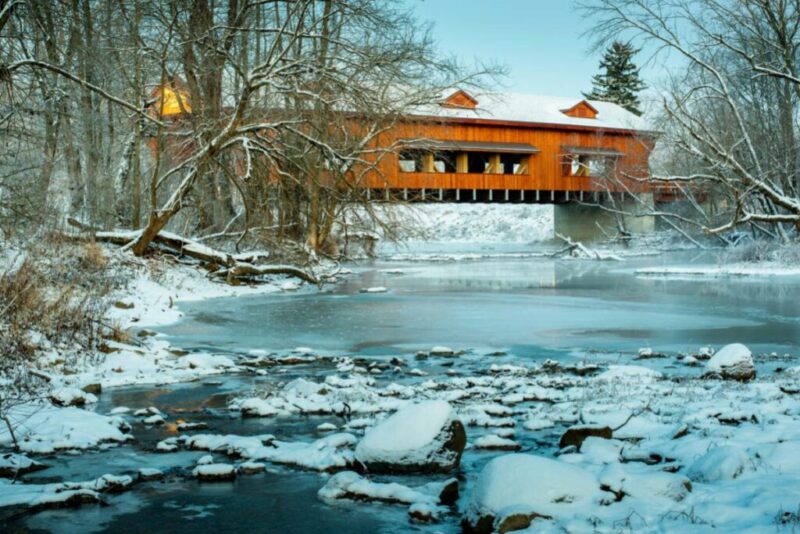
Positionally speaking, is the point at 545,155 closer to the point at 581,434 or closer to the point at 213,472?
the point at 581,434

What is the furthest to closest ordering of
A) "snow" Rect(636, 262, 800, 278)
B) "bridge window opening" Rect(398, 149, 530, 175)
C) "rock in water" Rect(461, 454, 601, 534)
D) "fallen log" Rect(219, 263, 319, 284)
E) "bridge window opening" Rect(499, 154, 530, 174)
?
"bridge window opening" Rect(499, 154, 530, 174)
"bridge window opening" Rect(398, 149, 530, 175)
"snow" Rect(636, 262, 800, 278)
"fallen log" Rect(219, 263, 319, 284)
"rock in water" Rect(461, 454, 601, 534)

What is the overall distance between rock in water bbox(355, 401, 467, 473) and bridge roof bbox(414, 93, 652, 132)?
120ft

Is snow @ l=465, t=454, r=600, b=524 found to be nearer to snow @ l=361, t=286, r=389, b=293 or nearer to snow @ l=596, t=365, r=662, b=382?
snow @ l=596, t=365, r=662, b=382

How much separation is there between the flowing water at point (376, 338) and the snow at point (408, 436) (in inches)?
8.7

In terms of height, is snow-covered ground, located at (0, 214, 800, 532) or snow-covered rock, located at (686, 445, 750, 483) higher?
snow-covered rock, located at (686, 445, 750, 483)

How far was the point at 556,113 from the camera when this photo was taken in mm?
48406

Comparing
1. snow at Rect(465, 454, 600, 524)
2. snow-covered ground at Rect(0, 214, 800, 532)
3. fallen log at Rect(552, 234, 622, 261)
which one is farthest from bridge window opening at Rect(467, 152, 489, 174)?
snow at Rect(465, 454, 600, 524)

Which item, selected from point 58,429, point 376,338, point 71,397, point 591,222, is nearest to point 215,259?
point 376,338

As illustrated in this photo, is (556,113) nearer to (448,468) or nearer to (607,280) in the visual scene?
(607,280)

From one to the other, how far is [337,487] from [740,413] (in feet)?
11.5

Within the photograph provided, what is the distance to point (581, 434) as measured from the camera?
20.7ft

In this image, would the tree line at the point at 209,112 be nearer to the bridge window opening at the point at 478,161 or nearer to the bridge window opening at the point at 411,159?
the bridge window opening at the point at 411,159

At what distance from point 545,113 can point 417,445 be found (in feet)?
144

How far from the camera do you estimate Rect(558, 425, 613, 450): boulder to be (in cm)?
629
